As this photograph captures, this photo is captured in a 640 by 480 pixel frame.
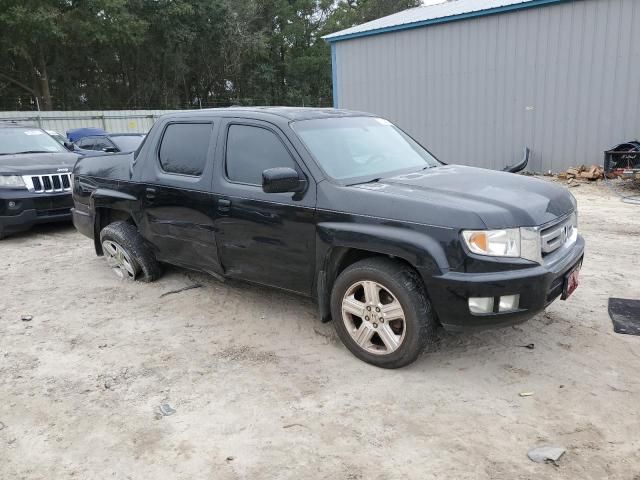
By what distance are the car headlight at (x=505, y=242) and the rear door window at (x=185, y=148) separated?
241cm

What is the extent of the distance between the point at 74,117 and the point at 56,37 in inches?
303

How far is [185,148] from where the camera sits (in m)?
4.72

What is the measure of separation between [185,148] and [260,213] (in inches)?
47.1

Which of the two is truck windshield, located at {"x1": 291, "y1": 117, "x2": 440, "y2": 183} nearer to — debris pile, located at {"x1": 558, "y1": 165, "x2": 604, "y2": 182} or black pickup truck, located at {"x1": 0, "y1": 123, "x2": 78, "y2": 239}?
black pickup truck, located at {"x1": 0, "y1": 123, "x2": 78, "y2": 239}

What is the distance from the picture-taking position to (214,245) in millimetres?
4453

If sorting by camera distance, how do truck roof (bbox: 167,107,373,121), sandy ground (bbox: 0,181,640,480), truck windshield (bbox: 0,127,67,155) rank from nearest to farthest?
sandy ground (bbox: 0,181,640,480), truck roof (bbox: 167,107,373,121), truck windshield (bbox: 0,127,67,155)

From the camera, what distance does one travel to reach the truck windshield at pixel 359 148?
3920 mm

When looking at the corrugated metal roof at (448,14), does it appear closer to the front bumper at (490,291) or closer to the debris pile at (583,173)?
the debris pile at (583,173)

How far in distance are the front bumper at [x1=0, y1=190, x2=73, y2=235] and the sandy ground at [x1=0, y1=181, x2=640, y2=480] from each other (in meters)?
2.77

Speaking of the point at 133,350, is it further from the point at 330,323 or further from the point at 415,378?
the point at 415,378

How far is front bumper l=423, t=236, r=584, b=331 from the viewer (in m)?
3.11

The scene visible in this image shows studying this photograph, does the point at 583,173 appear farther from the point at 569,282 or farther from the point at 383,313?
the point at 383,313

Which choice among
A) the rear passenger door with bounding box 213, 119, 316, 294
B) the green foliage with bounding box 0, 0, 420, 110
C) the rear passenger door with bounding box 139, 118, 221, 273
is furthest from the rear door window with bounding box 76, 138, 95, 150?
the green foliage with bounding box 0, 0, 420, 110

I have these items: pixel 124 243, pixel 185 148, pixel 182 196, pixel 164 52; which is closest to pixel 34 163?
pixel 124 243
